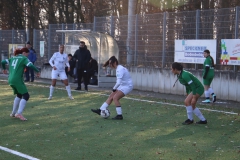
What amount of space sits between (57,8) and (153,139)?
33233 mm

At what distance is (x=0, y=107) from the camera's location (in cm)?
1605

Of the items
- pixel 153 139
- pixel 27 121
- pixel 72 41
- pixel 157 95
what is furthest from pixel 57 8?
pixel 153 139

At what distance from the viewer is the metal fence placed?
19.0 m

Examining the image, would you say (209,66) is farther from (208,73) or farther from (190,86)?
(190,86)

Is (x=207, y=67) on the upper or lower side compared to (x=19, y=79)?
upper

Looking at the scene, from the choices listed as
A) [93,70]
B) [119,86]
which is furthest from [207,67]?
[93,70]

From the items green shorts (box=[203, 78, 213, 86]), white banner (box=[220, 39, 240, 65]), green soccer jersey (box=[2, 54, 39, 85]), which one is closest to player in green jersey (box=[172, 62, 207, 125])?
green soccer jersey (box=[2, 54, 39, 85])

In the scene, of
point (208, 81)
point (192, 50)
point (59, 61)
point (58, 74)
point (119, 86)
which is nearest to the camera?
point (119, 86)

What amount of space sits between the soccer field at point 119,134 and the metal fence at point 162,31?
12.5 feet

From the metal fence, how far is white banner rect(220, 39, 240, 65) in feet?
0.68

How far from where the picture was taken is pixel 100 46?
969 inches

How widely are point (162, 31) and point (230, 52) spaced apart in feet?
13.7

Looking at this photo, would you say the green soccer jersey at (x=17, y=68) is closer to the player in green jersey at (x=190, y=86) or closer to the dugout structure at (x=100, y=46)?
the player in green jersey at (x=190, y=86)

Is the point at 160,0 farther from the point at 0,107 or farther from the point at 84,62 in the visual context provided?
the point at 0,107
